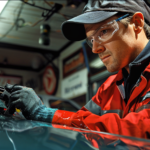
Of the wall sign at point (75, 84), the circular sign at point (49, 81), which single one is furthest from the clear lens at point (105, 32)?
the circular sign at point (49, 81)

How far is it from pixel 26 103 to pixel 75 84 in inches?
231

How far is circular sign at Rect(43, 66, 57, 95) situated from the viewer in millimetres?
8133

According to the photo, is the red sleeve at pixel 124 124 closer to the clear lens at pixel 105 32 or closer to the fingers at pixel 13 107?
the fingers at pixel 13 107

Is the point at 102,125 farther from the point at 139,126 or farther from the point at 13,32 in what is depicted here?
the point at 13,32

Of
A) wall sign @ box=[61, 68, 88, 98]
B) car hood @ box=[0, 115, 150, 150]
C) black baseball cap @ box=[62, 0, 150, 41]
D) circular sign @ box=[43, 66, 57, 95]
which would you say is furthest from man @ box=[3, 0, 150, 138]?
circular sign @ box=[43, 66, 57, 95]

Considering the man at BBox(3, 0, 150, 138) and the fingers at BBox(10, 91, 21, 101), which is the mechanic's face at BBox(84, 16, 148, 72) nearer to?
the man at BBox(3, 0, 150, 138)

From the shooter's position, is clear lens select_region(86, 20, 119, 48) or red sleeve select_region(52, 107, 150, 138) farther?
clear lens select_region(86, 20, 119, 48)

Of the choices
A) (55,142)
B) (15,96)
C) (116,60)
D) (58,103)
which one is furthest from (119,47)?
(58,103)

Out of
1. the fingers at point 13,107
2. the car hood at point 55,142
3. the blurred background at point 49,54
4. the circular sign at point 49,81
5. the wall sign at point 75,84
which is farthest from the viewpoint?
the circular sign at point 49,81

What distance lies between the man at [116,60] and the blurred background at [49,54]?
7.87 ft

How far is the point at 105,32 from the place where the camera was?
110 cm

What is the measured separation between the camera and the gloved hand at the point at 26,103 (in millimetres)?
926

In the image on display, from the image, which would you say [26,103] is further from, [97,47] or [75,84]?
[75,84]

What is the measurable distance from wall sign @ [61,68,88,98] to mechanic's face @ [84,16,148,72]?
16.5ft
